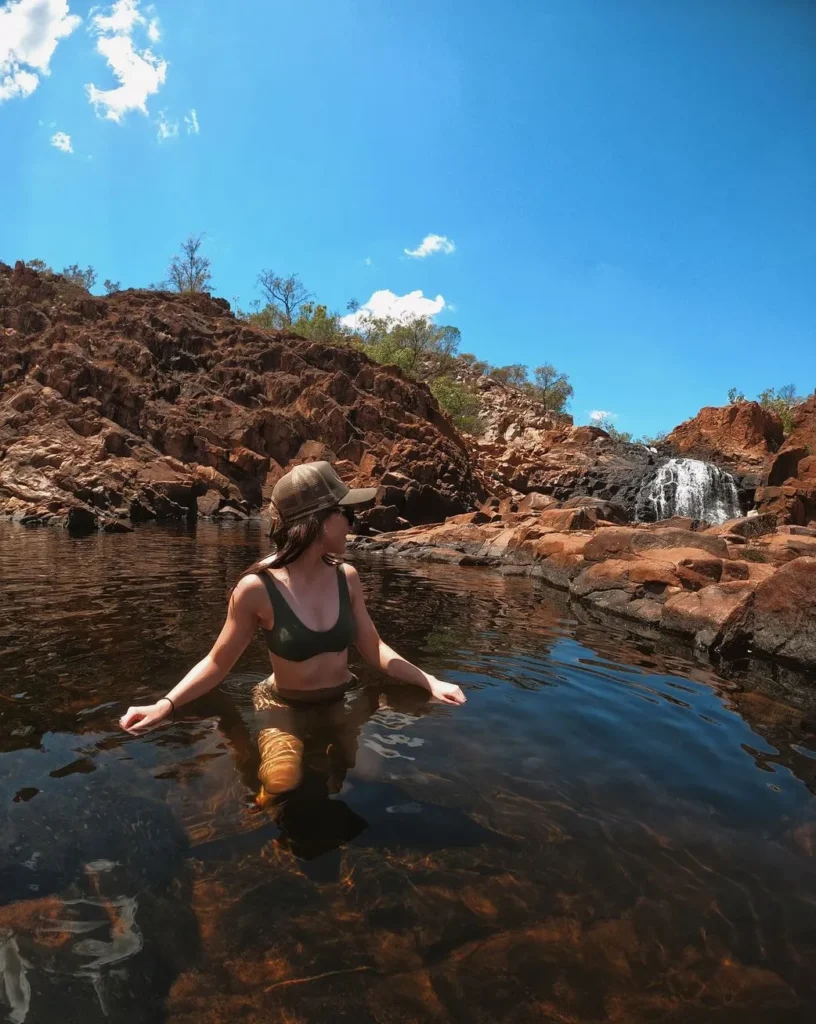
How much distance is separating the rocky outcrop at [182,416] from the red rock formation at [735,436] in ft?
59.3

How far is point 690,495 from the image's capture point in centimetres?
3391

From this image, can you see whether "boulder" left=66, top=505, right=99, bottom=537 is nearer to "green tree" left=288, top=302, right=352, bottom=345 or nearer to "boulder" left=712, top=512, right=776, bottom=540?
"boulder" left=712, top=512, right=776, bottom=540

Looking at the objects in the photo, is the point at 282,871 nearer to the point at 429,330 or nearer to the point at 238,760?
the point at 238,760

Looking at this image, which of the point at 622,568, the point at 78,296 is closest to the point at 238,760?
the point at 622,568

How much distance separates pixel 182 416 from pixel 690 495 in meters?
32.9

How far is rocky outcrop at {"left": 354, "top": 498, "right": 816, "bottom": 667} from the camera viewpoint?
735cm

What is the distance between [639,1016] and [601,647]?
5.91 m

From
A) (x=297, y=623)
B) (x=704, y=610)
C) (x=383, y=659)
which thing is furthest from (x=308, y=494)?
(x=704, y=610)

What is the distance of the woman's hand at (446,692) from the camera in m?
3.70

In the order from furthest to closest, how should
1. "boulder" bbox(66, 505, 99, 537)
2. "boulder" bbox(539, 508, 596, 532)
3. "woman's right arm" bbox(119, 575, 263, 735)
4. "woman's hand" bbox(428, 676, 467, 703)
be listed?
"boulder" bbox(66, 505, 99, 537) → "boulder" bbox(539, 508, 596, 532) → "woman's hand" bbox(428, 676, 467, 703) → "woman's right arm" bbox(119, 575, 263, 735)

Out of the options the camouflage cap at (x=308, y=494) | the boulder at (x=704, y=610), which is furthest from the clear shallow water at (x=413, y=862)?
the boulder at (x=704, y=610)

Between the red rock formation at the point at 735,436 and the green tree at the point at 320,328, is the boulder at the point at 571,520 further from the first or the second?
the green tree at the point at 320,328

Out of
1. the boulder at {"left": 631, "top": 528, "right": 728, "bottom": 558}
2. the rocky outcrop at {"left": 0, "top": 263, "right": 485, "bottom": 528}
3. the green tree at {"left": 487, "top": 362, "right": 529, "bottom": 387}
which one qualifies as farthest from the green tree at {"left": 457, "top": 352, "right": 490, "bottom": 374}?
the boulder at {"left": 631, "top": 528, "right": 728, "bottom": 558}

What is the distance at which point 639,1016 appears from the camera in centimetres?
191
